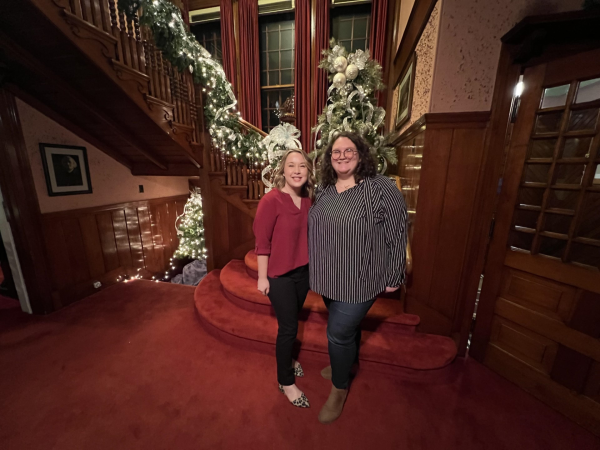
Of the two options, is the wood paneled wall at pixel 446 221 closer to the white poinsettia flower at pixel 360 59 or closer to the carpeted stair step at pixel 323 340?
the carpeted stair step at pixel 323 340

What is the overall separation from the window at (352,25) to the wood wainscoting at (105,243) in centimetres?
405

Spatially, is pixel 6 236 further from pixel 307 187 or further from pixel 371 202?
pixel 371 202

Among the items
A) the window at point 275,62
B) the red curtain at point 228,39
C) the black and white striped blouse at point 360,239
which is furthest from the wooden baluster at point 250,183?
the red curtain at point 228,39

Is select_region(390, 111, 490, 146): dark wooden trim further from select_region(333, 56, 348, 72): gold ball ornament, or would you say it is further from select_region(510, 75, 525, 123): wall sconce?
select_region(333, 56, 348, 72): gold ball ornament

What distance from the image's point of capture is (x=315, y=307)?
2031 millimetres

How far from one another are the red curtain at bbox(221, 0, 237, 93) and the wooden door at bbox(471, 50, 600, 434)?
461 cm

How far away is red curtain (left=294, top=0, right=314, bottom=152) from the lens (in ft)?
13.5

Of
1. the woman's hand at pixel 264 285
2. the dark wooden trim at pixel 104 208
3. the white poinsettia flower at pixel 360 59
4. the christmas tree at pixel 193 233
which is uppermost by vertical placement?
the white poinsettia flower at pixel 360 59

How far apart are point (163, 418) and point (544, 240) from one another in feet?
8.10

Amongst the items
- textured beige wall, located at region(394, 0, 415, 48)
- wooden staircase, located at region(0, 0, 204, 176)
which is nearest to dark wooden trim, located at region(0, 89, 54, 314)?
wooden staircase, located at region(0, 0, 204, 176)

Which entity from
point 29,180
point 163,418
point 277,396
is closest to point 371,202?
point 277,396

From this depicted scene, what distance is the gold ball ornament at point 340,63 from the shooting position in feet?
6.61

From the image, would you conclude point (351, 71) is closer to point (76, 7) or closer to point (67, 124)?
point (76, 7)

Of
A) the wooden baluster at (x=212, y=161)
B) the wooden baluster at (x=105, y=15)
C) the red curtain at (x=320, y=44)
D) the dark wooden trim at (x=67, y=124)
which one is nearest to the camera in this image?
the wooden baluster at (x=105, y=15)
